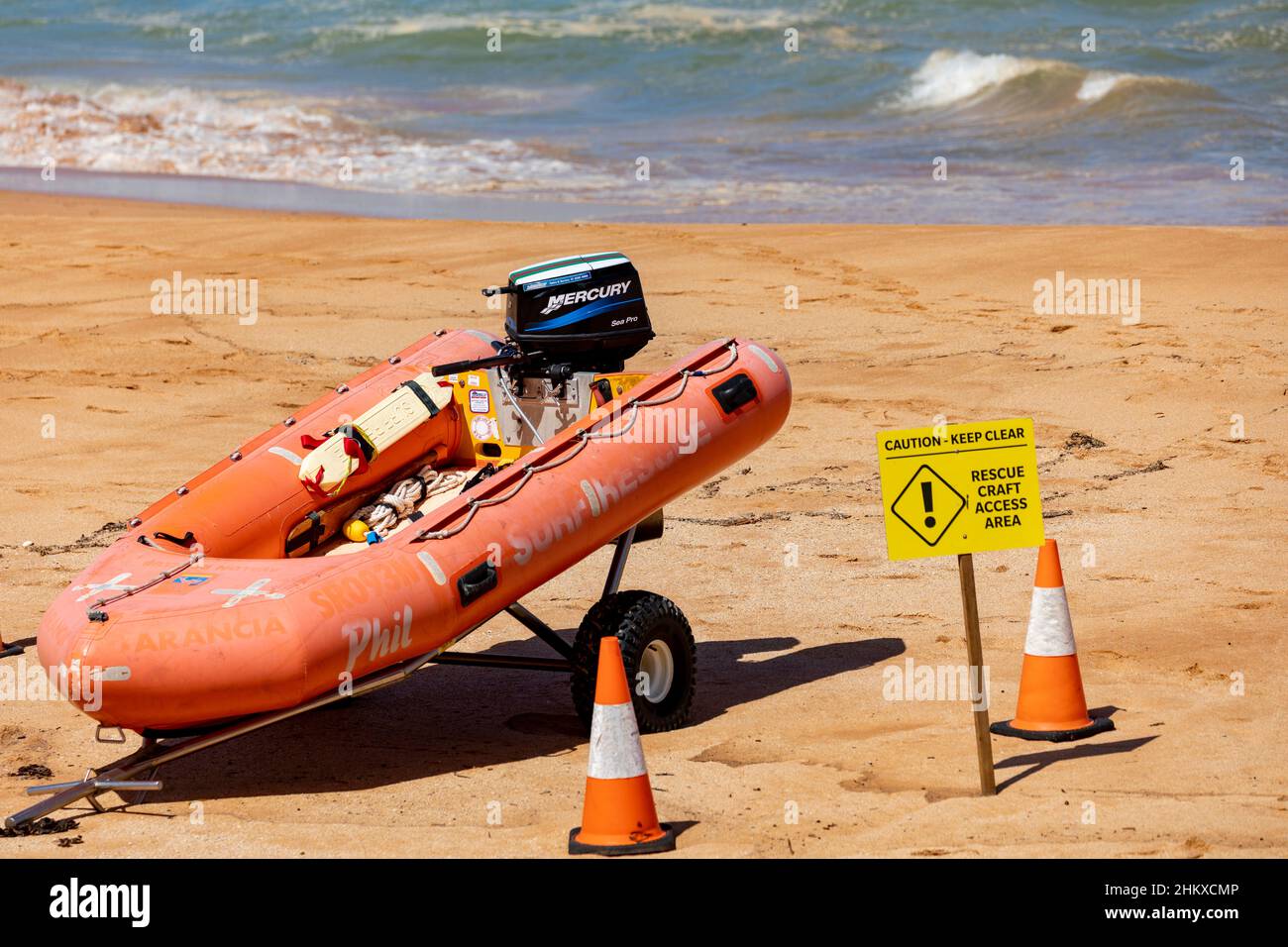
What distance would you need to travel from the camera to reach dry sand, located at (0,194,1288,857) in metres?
5.60

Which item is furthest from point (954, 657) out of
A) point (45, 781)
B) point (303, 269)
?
point (303, 269)

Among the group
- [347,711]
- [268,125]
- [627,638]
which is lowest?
[347,711]

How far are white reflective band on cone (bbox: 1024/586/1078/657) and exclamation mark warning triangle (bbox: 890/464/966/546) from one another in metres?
0.89

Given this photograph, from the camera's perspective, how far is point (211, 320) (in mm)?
13555

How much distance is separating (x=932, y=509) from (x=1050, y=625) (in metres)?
1.00

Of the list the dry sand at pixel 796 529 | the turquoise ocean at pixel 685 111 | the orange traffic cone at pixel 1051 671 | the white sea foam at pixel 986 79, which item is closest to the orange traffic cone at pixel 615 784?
the dry sand at pixel 796 529

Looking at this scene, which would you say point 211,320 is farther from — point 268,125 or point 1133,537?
point 268,125

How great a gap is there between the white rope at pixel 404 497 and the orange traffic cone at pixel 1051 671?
2.53 metres

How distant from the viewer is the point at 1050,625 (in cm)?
625

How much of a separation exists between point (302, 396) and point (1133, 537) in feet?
19.0

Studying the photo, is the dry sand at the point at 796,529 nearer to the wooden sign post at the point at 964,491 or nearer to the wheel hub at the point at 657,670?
the wheel hub at the point at 657,670

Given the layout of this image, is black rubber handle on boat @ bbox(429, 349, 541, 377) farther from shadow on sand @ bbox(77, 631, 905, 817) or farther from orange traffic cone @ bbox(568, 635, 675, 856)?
orange traffic cone @ bbox(568, 635, 675, 856)

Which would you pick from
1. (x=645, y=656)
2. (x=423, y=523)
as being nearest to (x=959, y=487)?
(x=645, y=656)
